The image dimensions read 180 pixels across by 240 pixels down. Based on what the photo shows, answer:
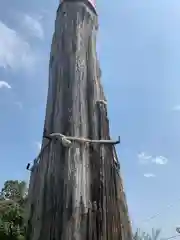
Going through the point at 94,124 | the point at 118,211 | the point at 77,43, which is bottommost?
the point at 118,211

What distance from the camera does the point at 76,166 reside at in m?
6.49

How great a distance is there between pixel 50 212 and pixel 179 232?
14.7 m

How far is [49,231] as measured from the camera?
606 centimetres

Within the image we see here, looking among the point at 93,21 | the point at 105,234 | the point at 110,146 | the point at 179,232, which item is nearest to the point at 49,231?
the point at 105,234

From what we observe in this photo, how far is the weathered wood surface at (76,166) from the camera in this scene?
20.1ft

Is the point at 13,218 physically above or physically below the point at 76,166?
above

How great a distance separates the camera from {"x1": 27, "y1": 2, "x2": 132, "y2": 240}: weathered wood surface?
20.1 feet

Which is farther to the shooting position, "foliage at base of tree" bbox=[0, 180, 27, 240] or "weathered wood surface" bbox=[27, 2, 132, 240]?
"foliage at base of tree" bbox=[0, 180, 27, 240]

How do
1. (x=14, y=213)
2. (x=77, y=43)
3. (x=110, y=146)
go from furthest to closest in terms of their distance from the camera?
(x=14, y=213), (x=77, y=43), (x=110, y=146)

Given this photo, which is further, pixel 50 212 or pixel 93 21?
pixel 93 21

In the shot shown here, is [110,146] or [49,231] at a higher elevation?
[110,146]

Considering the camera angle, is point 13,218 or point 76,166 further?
point 13,218

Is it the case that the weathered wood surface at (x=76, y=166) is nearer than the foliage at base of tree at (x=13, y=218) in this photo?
Yes

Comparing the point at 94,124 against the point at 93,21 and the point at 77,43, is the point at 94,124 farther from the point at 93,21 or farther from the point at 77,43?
the point at 93,21
